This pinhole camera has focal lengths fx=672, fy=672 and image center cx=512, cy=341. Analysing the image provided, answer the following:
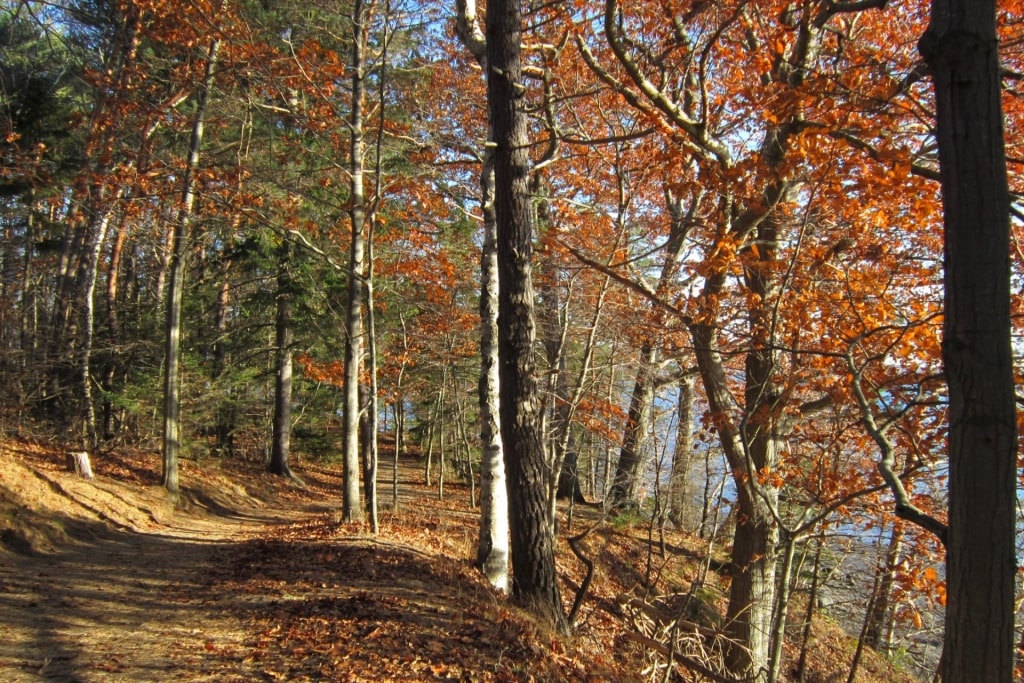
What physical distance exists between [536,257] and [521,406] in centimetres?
552

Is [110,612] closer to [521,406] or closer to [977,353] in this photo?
[521,406]

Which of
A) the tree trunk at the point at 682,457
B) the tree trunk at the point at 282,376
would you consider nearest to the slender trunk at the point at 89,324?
the tree trunk at the point at 282,376

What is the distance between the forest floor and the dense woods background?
88 centimetres

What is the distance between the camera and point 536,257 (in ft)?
38.3

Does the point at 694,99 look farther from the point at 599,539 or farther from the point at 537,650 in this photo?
the point at 599,539

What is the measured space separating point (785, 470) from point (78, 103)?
19477 millimetres

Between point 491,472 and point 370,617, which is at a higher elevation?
point 491,472

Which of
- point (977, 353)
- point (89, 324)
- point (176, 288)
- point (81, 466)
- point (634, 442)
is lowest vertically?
point (81, 466)

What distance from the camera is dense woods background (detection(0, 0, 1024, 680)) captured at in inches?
241

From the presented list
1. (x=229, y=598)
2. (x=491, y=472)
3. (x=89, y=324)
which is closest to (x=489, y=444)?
(x=491, y=472)

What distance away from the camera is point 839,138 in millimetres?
5762

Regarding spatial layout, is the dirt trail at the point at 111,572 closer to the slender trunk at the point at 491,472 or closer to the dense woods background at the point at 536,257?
the dense woods background at the point at 536,257

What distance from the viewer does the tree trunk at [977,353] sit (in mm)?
2547

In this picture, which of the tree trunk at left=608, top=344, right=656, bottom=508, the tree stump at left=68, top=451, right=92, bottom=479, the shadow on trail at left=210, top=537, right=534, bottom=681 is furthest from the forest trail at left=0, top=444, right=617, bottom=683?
the tree trunk at left=608, top=344, right=656, bottom=508
